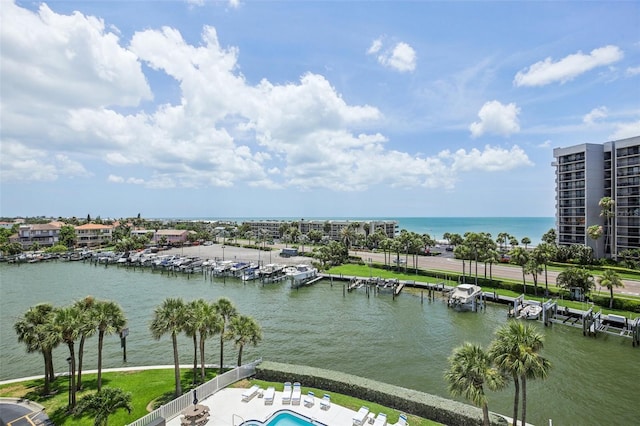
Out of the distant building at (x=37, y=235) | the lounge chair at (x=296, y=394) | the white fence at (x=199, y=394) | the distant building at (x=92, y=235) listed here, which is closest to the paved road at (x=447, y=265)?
the lounge chair at (x=296, y=394)

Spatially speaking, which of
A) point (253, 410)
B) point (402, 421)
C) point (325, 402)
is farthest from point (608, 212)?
point (253, 410)

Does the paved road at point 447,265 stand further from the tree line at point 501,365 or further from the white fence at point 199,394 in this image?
the white fence at point 199,394

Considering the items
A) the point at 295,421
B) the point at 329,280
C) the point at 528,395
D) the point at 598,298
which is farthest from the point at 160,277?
the point at 598,298

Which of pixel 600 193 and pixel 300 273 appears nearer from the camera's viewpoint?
pixel 300 273

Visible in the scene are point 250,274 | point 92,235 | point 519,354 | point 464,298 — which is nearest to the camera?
point 519,354

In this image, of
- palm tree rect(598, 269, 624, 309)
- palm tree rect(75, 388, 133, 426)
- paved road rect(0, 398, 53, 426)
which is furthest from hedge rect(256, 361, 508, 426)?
palm tree rect(598, 269, 624, 309)

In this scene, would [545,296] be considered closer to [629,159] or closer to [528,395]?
[528,395]

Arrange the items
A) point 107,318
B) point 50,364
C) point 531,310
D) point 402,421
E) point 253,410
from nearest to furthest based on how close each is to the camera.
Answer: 1. point 402,421
2. point 253,410
3. point 107,318
4. point 50,364
5. point 531,310

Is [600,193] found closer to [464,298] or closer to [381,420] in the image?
[464,298]
